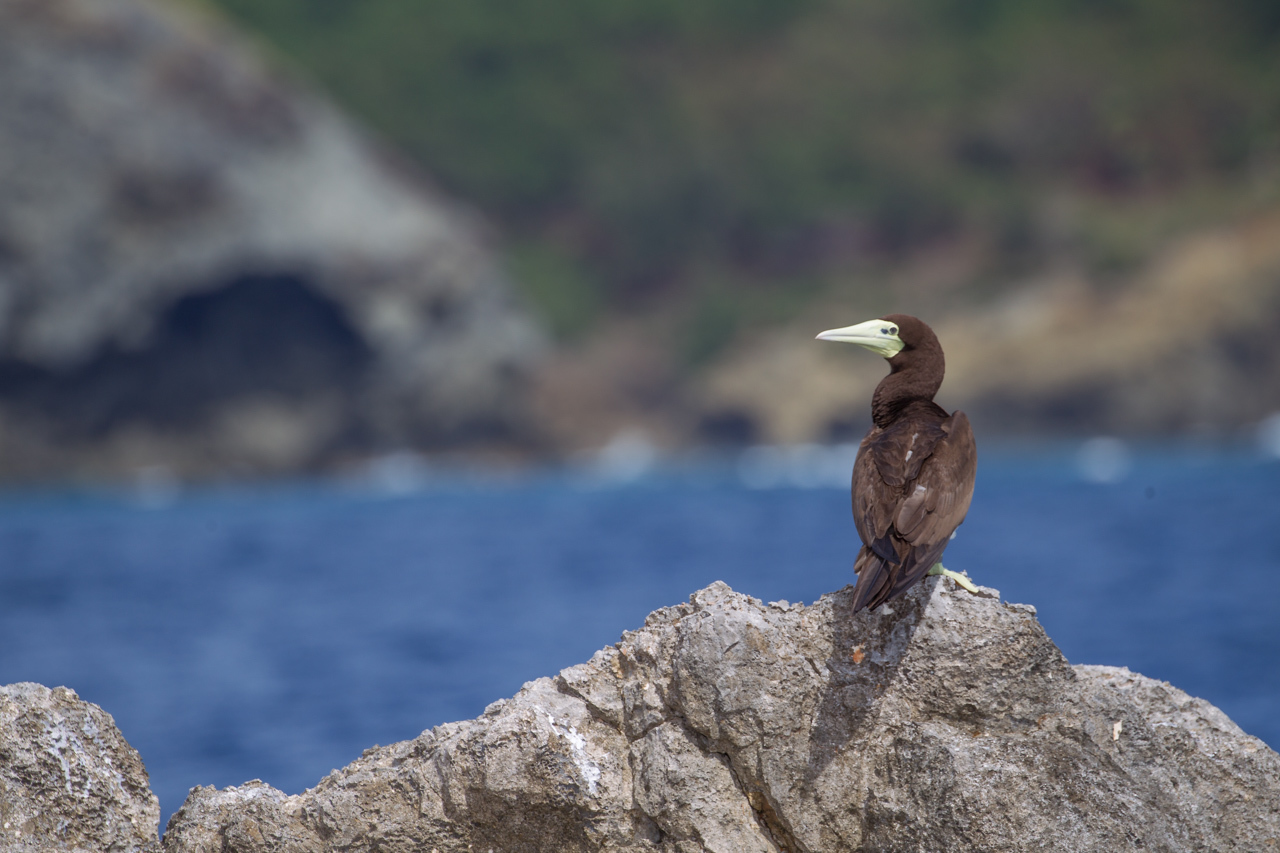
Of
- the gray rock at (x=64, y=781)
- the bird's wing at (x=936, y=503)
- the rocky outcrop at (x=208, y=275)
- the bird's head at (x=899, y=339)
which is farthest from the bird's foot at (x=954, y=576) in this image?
the rocky outcrop at (x=208, y=275)

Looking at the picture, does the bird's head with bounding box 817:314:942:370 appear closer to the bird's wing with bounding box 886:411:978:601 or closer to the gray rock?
the bird's wing with bounding box 886:411:978:601

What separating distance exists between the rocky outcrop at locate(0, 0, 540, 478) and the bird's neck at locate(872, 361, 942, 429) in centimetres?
5383

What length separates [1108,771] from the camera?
437cm

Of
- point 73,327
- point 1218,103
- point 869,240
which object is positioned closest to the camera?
point 73,327

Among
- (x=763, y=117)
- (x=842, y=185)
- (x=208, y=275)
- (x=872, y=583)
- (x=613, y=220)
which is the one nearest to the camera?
(x=872, y=583)

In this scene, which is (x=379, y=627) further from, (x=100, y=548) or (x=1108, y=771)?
(x=1108, y=771)

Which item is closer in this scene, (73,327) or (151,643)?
(151,643)

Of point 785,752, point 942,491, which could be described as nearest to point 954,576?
point 942,491

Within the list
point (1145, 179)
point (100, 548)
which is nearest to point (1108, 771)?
point (100, 548)

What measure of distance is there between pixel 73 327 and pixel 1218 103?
66971mm

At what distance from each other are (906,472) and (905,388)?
2.07 feet

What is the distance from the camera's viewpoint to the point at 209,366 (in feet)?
194

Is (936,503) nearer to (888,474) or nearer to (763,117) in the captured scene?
(888,474)

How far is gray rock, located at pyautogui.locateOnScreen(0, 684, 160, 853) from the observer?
4.55 meters
